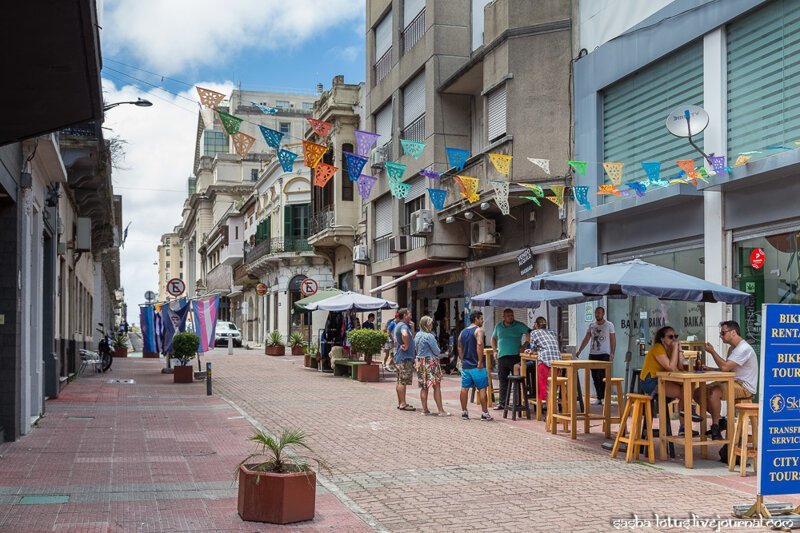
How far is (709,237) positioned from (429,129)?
12345mm

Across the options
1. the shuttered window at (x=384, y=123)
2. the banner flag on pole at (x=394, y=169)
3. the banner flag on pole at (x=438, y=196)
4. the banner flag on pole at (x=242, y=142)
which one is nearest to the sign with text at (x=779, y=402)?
the banner flag on pole at (x=242, y=142)

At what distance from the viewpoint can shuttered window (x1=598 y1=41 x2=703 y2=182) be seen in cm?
1527

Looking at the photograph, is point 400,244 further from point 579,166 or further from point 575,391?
point 575,391

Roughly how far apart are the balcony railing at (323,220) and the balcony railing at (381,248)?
6.74 meters

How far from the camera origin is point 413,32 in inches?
1077

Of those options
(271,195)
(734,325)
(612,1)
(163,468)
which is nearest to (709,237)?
(734,325)

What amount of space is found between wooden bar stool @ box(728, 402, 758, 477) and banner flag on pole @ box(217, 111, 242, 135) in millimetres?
9582

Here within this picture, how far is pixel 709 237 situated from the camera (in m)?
14.3

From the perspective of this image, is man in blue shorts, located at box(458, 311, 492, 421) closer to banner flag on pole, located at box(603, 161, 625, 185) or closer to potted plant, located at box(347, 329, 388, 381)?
banner flag on pole, located at box(603, 161, 625, 185)

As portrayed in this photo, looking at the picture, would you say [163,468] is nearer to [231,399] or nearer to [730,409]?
[730,409]

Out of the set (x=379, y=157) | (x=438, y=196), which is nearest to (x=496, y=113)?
(x=438, y=196)

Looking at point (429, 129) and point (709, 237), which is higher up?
point (429, 129)

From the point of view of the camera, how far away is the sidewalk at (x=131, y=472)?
718cm

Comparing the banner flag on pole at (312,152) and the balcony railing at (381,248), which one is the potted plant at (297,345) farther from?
the banner flag on pole at (312,152)
